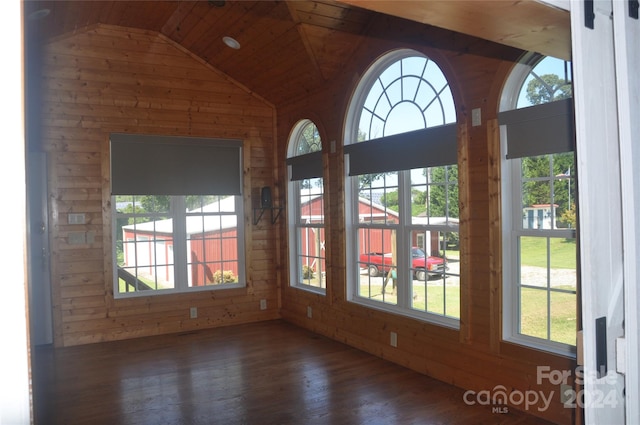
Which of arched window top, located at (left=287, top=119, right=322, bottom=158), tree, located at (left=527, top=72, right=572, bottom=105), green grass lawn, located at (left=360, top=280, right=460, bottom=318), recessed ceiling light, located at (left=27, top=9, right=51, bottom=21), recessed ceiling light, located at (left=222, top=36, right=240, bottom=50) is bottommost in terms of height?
green grass lawn, located at (left=360, top=280, right=460, bottom=318)

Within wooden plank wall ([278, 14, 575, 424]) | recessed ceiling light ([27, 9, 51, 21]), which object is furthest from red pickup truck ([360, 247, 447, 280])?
recessed ceiling light ([27, 9, 51, 21])

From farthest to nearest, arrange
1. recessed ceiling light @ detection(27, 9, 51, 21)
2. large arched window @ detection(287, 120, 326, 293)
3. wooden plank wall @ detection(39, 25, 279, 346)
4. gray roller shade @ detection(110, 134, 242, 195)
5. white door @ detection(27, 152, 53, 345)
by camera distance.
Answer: large arched window @ detection(287, 120, 326, 293), gray roller shade @ detection(110, 134, 242, 195), wooden plank wall @ detection(39, 25, 279, 346), white door @ detection(27, 152, 53, 345), recessed ceiling light @ detection(27, 9, 51, 21)

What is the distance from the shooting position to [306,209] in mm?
6395

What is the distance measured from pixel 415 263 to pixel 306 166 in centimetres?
219

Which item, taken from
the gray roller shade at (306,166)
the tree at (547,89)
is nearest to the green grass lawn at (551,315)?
the tree at (547,89)

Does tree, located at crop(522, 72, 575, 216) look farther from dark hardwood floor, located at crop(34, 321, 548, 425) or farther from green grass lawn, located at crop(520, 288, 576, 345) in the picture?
dark hardwood floor, located at crop(34, 321, 548, 425)

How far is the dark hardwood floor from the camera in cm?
354

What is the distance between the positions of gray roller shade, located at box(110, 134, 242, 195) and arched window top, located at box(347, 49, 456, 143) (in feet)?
6.53

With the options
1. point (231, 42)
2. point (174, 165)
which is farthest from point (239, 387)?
point (231, 42)

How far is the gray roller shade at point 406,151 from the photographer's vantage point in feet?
13.3

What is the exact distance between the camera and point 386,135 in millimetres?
4797

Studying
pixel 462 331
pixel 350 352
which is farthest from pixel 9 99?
pixel 350 352

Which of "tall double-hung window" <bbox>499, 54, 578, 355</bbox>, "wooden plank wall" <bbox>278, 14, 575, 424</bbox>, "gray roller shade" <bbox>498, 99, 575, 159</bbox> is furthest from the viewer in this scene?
"wooden plank wall" <bbox>278, 14, 575, 424</bbox>

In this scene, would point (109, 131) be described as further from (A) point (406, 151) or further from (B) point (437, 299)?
(B) point (437, 299)
